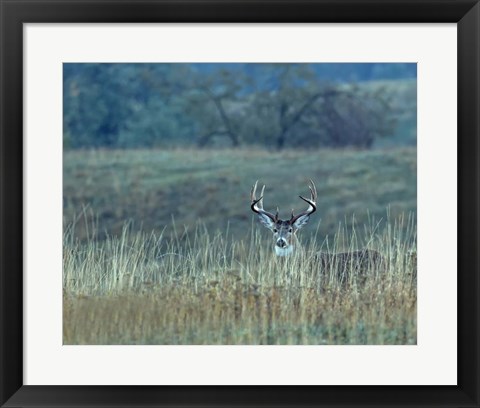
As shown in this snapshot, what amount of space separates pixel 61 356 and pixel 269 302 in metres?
1.38

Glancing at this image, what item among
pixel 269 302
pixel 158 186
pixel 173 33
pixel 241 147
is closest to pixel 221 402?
pixel 269 302

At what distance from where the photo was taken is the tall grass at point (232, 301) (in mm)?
5078

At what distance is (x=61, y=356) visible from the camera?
494 centimetres

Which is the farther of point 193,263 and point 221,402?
point 193,263

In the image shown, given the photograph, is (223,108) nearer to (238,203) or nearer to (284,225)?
(238,203)

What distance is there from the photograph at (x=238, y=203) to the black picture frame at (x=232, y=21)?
0.33 meters

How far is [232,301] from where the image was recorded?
5.41 metres

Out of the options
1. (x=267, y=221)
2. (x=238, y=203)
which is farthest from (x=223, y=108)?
(x=267, y=221)

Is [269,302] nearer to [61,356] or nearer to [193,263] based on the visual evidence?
[193,263]

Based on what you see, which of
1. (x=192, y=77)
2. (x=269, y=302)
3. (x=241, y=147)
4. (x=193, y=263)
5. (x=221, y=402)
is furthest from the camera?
(x=241, y=147)

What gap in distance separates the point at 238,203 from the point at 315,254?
191 inches

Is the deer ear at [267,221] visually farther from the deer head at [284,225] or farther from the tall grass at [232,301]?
the tall grass at [232,301]

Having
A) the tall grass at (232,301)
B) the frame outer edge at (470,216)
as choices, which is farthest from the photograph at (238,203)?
the frame outer edge at (470,216)

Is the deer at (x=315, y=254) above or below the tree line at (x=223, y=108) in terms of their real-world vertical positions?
below
